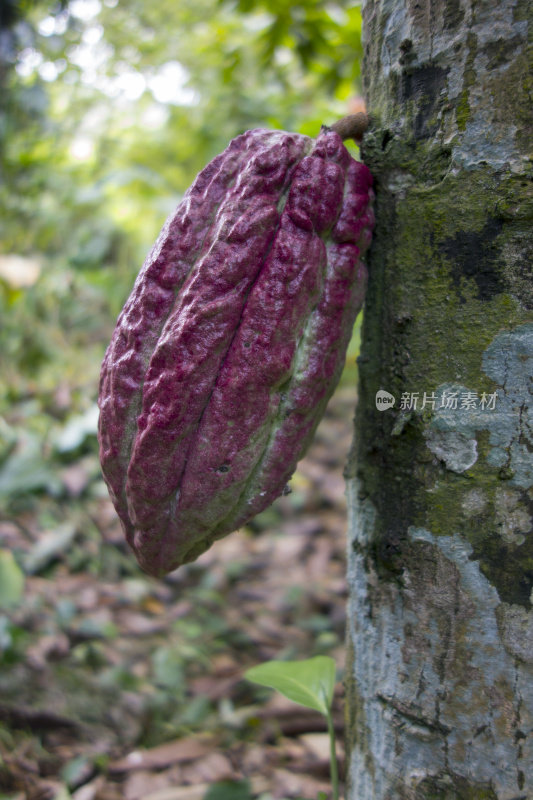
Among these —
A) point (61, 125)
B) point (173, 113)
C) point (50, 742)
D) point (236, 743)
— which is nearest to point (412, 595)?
point (236, 743)

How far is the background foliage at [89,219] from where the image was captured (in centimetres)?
218

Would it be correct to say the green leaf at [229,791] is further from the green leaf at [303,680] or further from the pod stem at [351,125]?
the pod stem at [351,125]

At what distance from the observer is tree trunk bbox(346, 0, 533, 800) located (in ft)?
2.63

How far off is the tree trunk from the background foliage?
2.27ft

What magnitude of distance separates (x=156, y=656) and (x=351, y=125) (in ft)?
6.07

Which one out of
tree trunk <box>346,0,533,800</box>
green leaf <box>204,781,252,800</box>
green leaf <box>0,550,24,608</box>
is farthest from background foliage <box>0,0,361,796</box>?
tree trunk <box>346,0,533,800</box>

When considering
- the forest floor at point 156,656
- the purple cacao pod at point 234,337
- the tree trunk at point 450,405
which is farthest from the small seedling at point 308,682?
the forest floor at point 156,656

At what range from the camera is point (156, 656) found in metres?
2.10

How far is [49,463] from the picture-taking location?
2504 mm

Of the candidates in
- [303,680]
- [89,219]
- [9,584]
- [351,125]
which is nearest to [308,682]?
[303,680]

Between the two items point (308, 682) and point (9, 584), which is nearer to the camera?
point (308, 682)

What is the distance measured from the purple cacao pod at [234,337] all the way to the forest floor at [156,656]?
105 cm

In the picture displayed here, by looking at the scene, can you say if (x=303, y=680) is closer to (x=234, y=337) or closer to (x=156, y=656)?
(x=234, y=337)

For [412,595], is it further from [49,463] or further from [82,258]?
[82,258]
